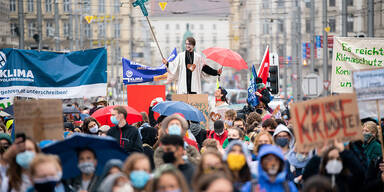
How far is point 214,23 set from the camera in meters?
166

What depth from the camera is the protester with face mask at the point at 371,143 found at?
10.2 meters

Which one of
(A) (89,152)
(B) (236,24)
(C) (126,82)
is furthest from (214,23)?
(A) (89,152)

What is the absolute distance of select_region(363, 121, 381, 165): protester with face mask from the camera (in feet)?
33.5

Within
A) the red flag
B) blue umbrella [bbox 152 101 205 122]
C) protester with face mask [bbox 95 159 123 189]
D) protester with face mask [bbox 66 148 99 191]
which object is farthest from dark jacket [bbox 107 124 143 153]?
the red flag

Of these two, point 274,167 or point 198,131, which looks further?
point 198,131

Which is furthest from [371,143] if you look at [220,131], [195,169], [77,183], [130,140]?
[77,183]

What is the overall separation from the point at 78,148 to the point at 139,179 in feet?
4.52

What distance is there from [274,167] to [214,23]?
16004 cm

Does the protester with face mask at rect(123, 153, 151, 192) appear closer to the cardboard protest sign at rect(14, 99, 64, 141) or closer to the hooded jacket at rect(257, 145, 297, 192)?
the hooded jacket at rect(257, 145, 297, 192)

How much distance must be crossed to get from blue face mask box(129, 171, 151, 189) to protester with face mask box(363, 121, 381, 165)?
174 inches

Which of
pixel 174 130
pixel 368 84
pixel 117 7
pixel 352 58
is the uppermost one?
pixel 117 7

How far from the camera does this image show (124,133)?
34.7 feet

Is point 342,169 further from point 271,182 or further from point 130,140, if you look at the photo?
point 130,140

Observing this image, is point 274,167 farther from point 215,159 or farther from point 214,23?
point 214,23
